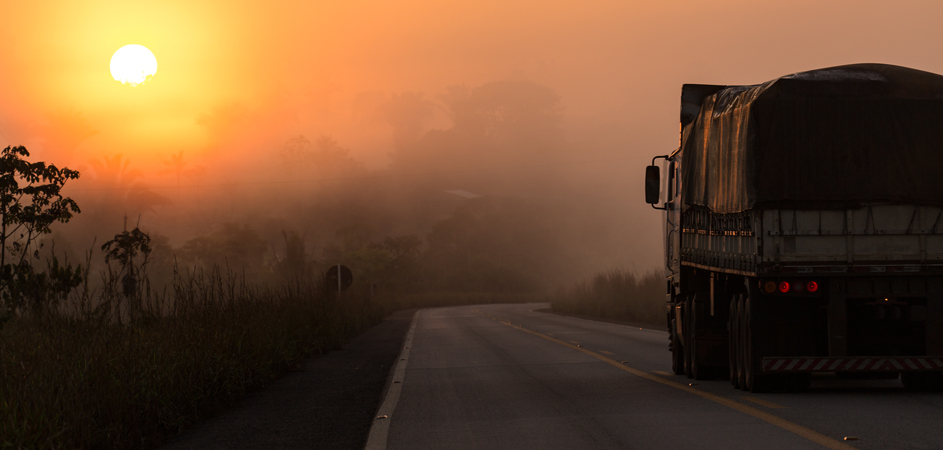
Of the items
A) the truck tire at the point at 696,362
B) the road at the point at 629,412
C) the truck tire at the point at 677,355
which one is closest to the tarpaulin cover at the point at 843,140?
the road at the point at 629,412

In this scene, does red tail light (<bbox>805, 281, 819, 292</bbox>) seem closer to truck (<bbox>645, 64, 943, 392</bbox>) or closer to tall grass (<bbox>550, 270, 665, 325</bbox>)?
truck (<bbox>645, 64, 943, 392</bbox>)

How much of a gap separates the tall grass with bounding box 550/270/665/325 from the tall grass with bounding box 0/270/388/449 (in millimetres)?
22840

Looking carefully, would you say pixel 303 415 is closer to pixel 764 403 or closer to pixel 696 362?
pixel 764 403

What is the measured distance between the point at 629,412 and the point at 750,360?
193 cm

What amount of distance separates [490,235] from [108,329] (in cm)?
17121

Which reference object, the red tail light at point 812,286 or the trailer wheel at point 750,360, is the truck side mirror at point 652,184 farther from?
the red tail light at point 812,286

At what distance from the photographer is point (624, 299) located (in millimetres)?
41531

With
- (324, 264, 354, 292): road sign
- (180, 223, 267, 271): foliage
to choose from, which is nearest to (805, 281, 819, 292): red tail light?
(324, 264, 354, 292): road sign

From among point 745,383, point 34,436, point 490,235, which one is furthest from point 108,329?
point 490,235

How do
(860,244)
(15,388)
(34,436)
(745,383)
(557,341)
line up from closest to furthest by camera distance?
(34,436) < (15,388) < (860,244) < (745,383) < (557,341)

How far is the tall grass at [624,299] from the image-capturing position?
36594 millimetres

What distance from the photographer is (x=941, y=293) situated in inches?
368

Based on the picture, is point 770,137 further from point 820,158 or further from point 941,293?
point 941,293

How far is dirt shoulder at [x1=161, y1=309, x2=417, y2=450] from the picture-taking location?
799 centimetres
